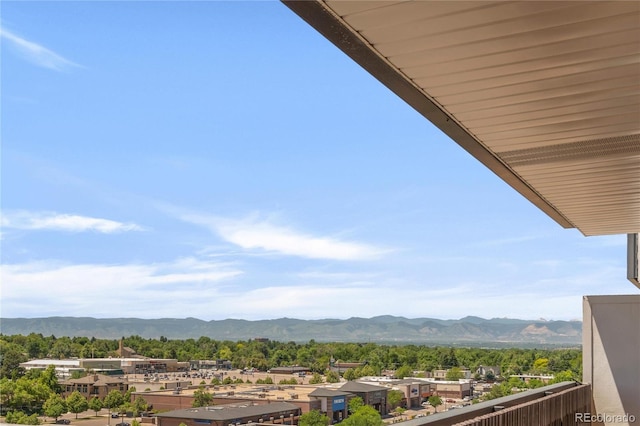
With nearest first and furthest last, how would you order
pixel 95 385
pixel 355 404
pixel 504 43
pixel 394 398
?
pixel 504 43
pixel 95 385
pixel 394 398
pixel 355 404

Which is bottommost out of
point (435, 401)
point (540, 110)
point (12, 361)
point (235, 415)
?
point (435, 401)

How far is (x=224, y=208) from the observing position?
4611 inches

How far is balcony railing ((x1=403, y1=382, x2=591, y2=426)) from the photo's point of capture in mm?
3486

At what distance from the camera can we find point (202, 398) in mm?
49469

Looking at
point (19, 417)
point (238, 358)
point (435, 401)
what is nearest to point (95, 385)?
point (19, 417)

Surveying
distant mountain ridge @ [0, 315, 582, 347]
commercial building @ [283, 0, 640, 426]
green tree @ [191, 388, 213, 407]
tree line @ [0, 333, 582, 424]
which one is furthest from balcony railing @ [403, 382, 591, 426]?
distant mountain ridge @ [0, 315, 582, 347]

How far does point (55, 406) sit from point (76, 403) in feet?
10.4

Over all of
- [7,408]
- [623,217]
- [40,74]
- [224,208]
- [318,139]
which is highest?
[40,74]

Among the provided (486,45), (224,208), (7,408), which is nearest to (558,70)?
(486,45)

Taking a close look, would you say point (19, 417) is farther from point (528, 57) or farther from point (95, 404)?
point (528, 57)

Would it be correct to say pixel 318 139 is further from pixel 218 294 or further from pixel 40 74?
pixel 40 74

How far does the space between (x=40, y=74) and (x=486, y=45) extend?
398ft

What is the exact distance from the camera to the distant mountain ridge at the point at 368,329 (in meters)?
91.1

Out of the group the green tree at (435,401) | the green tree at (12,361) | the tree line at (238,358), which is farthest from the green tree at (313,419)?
the green tree at (12,361)
